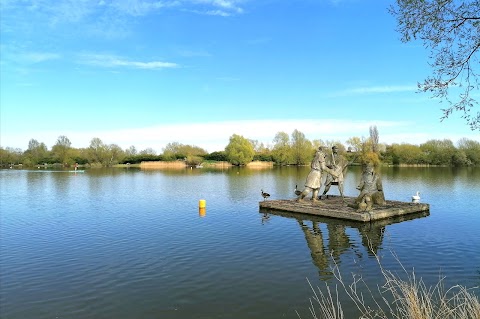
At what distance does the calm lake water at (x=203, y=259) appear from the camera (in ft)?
27.1

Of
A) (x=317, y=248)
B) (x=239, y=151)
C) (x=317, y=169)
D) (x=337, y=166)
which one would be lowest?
(x=317, y=248)

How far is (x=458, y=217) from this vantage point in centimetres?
1902

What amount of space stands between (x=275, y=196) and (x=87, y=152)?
93.3 meters

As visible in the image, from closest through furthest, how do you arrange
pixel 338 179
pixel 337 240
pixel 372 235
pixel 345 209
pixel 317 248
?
pixel 317 248 < pixel 337 240 < pixel 372 235 < pixel 345 209 < pixel 338 179

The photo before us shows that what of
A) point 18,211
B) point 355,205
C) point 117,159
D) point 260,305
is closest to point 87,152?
point 117,159

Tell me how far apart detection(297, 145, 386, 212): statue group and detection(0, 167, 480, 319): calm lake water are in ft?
5.96

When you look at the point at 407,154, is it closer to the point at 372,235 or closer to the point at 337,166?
the point at 337,166

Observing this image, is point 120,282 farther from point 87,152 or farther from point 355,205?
point 87,152

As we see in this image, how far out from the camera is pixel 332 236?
1480 centimetres

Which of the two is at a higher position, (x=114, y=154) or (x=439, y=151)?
(x=114, y=154)

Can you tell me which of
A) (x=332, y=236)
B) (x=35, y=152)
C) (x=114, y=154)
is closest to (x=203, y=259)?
(x=332, y=236)

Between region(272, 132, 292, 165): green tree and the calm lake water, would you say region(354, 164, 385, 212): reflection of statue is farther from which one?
region(272, 132, 292, 165): green tree

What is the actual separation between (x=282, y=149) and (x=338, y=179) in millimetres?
92286

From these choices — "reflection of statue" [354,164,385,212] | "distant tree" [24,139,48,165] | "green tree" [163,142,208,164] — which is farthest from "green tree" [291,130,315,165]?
"reflection of statue" [354,164,385,212]
